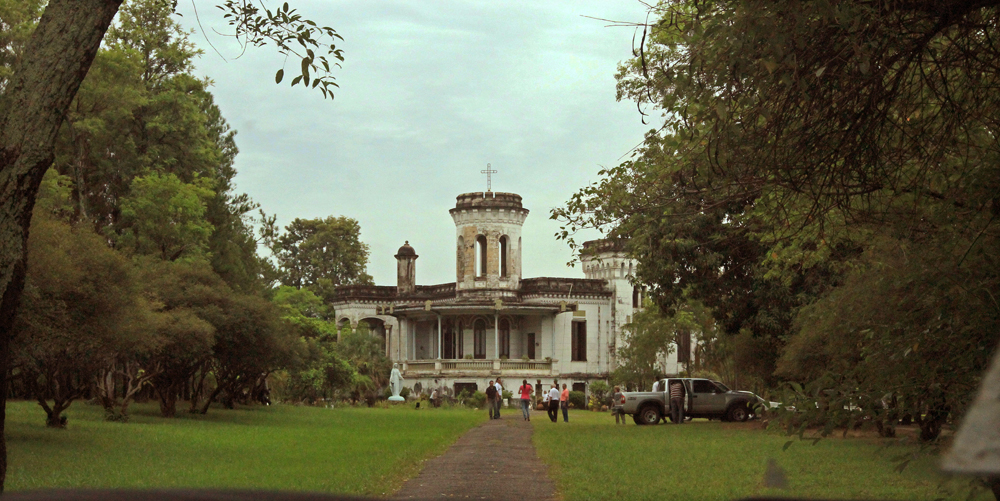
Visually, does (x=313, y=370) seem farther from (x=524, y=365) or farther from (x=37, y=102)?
(x=37, y=102)

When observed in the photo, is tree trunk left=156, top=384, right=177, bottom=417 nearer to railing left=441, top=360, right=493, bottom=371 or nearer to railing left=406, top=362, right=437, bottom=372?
railing left=441, top=360, right=493, bottom=371

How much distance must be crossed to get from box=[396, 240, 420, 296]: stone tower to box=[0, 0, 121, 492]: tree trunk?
2217 inches

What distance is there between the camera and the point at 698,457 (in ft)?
57.2

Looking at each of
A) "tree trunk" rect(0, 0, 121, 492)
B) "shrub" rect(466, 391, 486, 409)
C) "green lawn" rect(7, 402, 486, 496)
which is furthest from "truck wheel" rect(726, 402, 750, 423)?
"tree trunk" rect(0, 0, 121, 492)

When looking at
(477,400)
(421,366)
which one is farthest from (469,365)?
(477,400)

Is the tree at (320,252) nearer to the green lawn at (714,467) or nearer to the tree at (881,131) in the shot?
the green lawn at (714,467)

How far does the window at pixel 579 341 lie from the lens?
58406mm

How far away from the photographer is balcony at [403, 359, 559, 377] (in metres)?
55.0

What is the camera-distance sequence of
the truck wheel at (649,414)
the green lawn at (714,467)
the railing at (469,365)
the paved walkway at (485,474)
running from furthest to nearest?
the railing at (469,365), the truck wheel at (649,414), the green lawn at (714,467), the paved walkway at (485,474)

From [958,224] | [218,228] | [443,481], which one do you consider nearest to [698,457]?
[443,481]

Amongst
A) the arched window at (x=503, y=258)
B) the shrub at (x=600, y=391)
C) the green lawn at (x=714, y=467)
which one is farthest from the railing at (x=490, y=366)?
the green lawn at (x=714, y=467)

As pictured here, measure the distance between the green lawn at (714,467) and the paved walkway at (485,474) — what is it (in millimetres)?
327

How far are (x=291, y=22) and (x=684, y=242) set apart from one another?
1614 centimetres

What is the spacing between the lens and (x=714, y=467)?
608 inches
